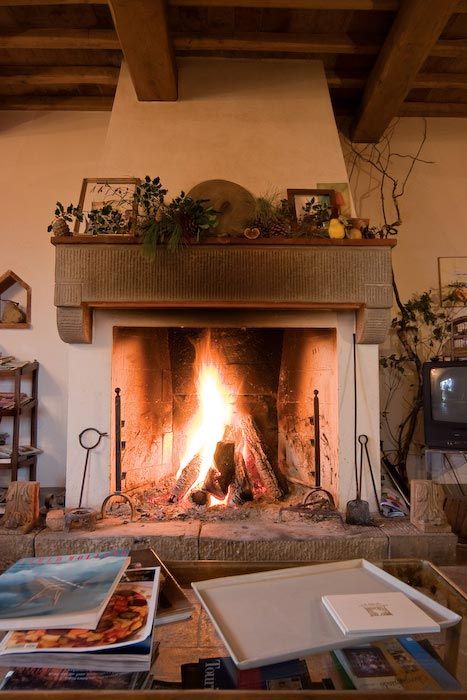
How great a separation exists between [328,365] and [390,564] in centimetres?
133

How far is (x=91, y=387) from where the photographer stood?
7.54ft

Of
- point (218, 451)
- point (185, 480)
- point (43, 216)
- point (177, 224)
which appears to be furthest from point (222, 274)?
point (43, 216)

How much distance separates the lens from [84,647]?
2.34ft

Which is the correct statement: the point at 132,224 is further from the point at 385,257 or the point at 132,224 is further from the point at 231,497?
the point at 231,497

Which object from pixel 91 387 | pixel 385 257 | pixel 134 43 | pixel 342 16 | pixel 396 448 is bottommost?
pixel 396 448

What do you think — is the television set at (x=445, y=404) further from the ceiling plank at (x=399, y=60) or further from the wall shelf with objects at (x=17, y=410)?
the wall shelf with objects at (x=17, y=410)

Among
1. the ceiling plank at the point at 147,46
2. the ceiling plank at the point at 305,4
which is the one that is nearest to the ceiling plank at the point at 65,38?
the ceiling plank at the point at 147,46

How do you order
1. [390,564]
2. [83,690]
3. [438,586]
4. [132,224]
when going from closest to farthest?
[83,690], [438,586], [390,564], [132,224]

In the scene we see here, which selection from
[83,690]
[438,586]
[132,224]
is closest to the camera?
[83,690]

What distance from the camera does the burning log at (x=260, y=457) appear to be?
2.51m

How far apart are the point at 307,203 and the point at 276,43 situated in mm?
865

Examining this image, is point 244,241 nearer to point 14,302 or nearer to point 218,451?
point 218,451

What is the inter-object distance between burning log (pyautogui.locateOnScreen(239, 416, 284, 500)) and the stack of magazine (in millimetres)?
1595

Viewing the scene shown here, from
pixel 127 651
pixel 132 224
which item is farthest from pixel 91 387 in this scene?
pixel 127 651
